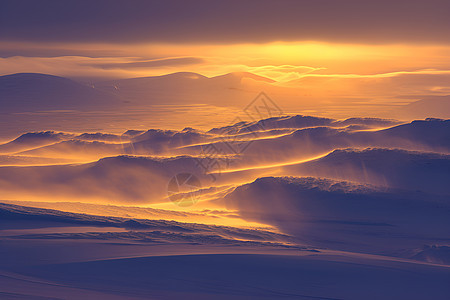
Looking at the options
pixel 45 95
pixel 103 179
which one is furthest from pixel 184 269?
pixel 45 95

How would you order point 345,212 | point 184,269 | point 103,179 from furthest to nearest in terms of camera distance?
point 103,179 → point 345,212 → point 184,269

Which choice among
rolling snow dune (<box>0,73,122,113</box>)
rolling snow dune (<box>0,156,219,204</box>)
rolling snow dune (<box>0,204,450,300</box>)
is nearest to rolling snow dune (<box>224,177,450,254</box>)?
rolling snow dune (<box>0,204,450,300</box>)

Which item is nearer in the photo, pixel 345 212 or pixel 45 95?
pixel 345 212

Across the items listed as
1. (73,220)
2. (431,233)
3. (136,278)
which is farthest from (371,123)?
(136,278)

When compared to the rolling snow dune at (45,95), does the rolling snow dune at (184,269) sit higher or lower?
lower

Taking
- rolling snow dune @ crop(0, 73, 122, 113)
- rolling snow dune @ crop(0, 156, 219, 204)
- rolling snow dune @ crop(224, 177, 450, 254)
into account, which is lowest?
rolling snow dune @ crop(224, 177, 450, 254)

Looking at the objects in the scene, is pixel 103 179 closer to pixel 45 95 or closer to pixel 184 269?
pixel 184 269

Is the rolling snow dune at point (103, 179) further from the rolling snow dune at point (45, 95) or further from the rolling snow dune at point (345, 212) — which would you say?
the rolling snow dune at point (45, 95)

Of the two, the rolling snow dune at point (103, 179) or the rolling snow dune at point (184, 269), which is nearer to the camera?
the rolling snow dune at point (184, 269)

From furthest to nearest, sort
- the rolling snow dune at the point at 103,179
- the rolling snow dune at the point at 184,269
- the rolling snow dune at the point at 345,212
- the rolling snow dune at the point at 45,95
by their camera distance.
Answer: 1. the rolling snow dune at the point at 45,95
2. the rolling snow dune at the point at 103,179
3. the rolling snow dune at the point at 345,212
4. the rolling snow dune at the point at 184,269

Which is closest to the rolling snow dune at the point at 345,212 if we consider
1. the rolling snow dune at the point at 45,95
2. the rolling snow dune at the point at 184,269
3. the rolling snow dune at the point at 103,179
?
the rolling snow dune at the point at 184,269

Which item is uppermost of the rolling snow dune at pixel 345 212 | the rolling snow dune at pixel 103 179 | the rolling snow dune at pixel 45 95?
the rolling snow dune at pixel 45 95

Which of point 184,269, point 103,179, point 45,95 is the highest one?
point 45,95

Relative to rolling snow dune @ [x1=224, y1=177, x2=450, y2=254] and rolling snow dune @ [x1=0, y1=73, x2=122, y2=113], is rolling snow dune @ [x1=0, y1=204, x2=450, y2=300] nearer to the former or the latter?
rolling snow dune @ [x1=224, y1=177, x2=450, y2=254]
